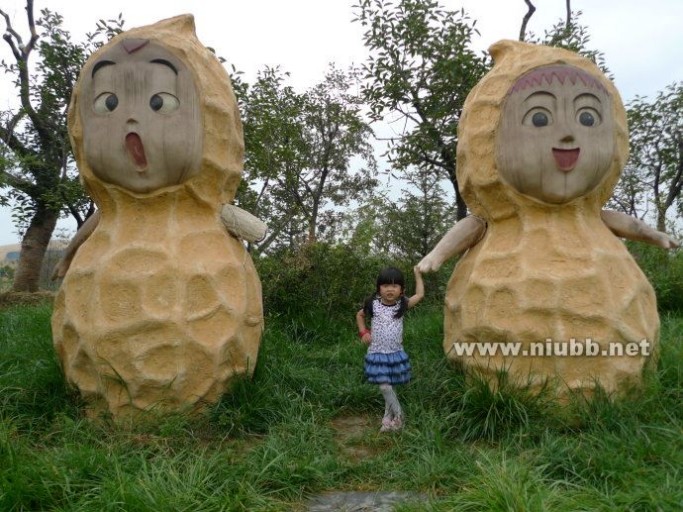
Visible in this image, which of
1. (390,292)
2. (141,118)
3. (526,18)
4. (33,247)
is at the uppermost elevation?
(526,18)

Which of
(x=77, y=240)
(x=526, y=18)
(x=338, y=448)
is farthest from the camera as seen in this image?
(x=526, y=18)

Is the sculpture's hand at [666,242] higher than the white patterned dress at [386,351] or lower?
higher

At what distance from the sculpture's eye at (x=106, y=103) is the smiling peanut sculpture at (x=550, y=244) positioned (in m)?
2.07

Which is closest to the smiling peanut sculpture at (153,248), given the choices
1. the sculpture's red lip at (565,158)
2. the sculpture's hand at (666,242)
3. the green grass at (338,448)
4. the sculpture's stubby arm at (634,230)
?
the green grass at (338,448)

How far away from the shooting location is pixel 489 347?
11.6 feet

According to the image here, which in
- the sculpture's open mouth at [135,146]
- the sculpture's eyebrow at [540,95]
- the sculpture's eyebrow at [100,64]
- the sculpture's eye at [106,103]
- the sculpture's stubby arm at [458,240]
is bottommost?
the sculpture's stubby arm at [458,240]

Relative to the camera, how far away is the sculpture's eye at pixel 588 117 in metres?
3.54

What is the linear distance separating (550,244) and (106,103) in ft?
8.94

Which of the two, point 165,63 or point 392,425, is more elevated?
point 165,63

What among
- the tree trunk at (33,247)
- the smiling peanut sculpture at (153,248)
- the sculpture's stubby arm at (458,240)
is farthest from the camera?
the tree trunk at (33,247)

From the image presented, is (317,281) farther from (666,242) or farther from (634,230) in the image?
(666,242)

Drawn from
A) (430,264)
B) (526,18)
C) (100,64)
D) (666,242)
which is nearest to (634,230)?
(666,242)

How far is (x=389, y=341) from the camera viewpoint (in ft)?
11.9

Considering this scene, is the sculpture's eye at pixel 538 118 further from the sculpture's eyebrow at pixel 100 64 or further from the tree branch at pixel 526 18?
the tree branch at pixel 526 18
